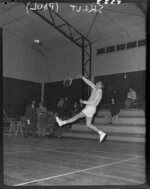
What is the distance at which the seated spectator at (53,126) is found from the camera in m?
4.14

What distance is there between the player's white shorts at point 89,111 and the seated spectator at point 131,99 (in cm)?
103

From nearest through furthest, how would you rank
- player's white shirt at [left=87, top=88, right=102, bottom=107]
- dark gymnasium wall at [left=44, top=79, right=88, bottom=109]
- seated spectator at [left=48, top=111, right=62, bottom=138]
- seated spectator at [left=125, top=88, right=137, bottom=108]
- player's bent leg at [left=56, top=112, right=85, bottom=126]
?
player's white shirt at [left=87, top=88, right=102, bottom=107]
player's bent leg at [left=56, top=112, right=85, bottom=126]
dark gymnasium wall at [left=44, top=79, right=88, bottom=109]
seated spectator at [left=48, top=111, right=62, bottom=138]
seated spectator at [left=125, top=88, right=137, bottom=108]

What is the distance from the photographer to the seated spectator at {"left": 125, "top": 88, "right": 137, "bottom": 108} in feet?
14.1

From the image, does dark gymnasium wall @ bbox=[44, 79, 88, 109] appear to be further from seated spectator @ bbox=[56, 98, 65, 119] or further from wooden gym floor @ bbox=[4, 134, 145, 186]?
wooden gym floor @ bbox=[4, 134, 145, 186]

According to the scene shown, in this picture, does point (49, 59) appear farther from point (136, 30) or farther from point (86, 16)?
point (136, 30)

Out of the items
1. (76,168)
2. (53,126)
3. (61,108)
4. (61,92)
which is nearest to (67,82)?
(61,92)

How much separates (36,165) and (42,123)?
795mm

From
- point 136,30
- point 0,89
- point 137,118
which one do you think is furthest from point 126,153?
point 0,89

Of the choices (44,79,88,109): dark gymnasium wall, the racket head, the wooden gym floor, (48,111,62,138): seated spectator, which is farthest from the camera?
(48,111,62,138): seated spectator


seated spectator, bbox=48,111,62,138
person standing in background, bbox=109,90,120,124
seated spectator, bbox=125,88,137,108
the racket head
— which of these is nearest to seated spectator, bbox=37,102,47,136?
seated spectator, bbox=48,111,62,138

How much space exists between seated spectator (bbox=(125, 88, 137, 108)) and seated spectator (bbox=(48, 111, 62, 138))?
1.19 m

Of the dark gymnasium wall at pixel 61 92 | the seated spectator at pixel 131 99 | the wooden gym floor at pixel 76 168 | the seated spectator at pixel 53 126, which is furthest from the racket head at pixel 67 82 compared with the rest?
the wooden gym floor at pixel 76 168

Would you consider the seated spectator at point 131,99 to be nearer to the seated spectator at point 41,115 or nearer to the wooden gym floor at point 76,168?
the wooden gym floor at point 76,168

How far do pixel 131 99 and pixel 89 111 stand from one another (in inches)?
48.3
